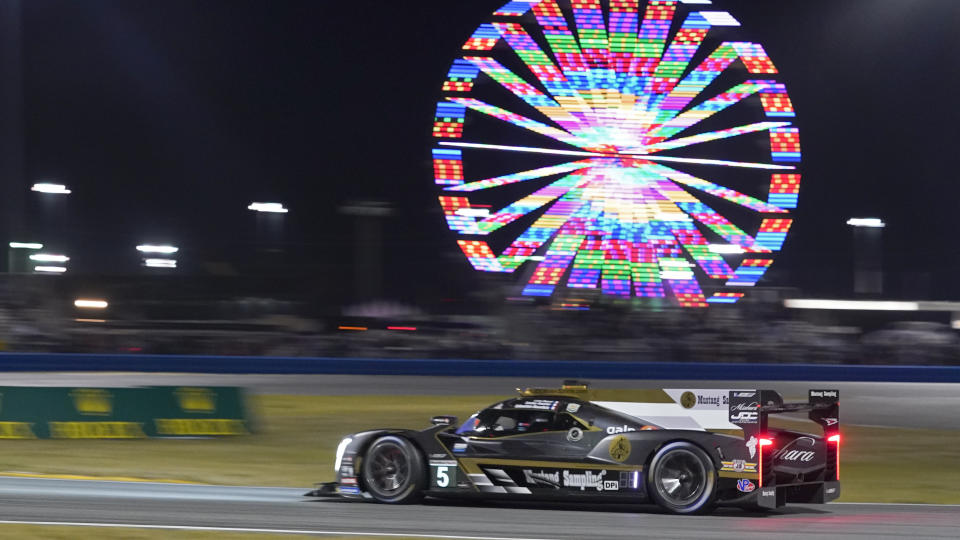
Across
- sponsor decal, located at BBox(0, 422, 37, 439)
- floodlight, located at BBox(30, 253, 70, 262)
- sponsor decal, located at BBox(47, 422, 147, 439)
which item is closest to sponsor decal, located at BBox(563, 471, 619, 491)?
sponsor decal, located at BBox(47, 422, 147, 439)

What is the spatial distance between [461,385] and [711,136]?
10.8 m

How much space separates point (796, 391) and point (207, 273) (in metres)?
14.6

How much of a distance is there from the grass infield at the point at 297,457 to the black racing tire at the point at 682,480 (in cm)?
272

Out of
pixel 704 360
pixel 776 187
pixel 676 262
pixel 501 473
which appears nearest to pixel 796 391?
pixel 704 360

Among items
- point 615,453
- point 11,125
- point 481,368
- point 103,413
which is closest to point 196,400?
point 103,413

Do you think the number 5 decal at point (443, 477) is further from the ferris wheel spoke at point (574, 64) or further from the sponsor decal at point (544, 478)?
the ferris wheel spoke at point (574, 64)

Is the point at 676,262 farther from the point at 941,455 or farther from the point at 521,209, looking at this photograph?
the point at 941,455

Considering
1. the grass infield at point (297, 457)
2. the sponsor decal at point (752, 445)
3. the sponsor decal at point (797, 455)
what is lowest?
the grass infield at point (297, 457)

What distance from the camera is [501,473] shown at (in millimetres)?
8227

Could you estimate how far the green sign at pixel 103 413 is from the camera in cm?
1327

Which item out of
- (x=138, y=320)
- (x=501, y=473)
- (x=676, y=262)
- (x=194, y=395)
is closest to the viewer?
(x=501, y=473)

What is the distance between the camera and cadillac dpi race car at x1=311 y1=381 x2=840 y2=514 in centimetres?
788

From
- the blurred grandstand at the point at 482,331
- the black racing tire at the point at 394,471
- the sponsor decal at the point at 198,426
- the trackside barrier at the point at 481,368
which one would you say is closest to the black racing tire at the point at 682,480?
the black racing tire at the point at 394,471

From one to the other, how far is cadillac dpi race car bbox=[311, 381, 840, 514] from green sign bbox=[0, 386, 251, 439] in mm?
5438
